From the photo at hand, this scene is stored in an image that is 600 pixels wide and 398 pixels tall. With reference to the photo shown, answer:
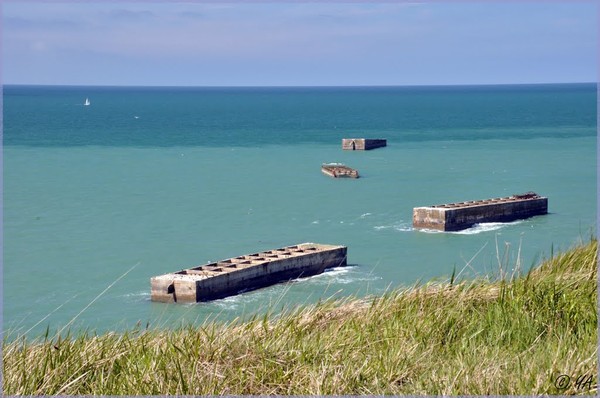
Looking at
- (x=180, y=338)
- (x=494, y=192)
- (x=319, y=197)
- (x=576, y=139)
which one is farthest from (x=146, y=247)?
(x=576, y=139)

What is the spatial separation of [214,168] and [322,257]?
3850cm

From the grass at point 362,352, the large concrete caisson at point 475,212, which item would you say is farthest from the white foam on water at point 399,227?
the grass at point 362,352

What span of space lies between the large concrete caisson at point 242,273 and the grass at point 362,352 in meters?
17.5

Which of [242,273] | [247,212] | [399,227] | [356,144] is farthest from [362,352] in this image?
[356,144]

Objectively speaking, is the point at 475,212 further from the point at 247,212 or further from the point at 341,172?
the point at 341,172

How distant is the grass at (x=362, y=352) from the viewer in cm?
732

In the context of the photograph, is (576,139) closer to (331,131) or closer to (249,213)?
(331,131)

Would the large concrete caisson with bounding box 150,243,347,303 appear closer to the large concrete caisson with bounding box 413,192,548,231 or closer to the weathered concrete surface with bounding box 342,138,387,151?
the large concrete caisson with bounding box 413,192,548,231

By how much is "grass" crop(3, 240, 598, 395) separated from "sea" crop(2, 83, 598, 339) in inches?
25.3

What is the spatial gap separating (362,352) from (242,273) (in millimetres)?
Answer: 22195

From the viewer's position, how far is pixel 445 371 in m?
7.52

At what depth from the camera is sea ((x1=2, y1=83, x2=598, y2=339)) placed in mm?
28906

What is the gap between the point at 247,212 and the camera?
1895 inches

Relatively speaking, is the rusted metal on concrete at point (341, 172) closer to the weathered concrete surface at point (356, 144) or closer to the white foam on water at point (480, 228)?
the white foam on water at point (480, 228)
